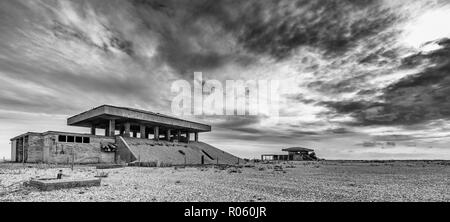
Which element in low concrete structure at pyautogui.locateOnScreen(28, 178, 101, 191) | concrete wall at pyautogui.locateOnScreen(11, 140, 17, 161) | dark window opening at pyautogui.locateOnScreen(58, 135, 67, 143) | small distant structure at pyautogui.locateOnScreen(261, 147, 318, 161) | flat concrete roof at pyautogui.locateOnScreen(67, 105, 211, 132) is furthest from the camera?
small distant structure at pyautogui.locateOnScreen(261, 147, 318, 161)

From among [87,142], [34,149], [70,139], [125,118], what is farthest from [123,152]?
[34,149]

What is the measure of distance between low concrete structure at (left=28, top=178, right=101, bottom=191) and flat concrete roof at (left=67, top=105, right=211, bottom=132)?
39.4 metres

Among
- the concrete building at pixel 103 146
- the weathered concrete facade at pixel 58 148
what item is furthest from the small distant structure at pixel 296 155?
the weathered concrete facade at pixel 58 148

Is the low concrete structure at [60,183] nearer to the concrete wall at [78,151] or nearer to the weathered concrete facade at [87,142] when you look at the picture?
the weathered concrete facade at [87,142]

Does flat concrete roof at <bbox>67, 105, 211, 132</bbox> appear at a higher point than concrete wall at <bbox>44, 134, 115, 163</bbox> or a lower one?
higher

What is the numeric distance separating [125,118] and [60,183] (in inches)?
1748

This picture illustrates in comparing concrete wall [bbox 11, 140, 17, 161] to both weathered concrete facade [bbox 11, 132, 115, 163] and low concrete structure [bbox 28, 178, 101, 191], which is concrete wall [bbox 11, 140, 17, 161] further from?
low concrete structure [bbox 28, 178, 101, 191]

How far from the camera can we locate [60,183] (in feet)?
38.0

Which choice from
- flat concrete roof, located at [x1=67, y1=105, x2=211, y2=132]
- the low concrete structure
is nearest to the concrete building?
flat concrete roof, located at [x1=67, y1=105, x2=211, y2=132]

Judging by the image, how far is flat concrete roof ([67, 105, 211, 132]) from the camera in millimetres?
50719

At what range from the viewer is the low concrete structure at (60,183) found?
11.3 metres
